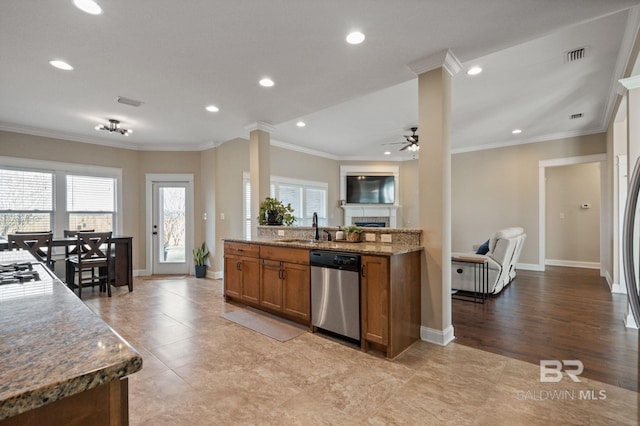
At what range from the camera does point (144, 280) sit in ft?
18.9

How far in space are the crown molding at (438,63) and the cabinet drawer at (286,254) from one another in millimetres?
2121

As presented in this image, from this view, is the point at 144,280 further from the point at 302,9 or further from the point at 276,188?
the point at 302,9

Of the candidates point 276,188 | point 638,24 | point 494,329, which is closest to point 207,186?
point 276,188

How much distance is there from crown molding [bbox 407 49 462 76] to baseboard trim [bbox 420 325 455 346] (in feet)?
8.15

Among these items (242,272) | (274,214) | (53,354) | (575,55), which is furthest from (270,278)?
(575,55)

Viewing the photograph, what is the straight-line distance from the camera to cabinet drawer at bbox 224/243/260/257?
3803 millimetres

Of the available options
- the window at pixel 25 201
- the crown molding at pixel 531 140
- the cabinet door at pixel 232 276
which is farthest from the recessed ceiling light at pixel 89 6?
the crown molding at pixel 531 140

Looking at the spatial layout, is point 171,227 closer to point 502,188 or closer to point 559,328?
point 559,328

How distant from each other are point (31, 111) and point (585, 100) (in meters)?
7.81

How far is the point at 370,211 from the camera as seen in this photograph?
27.4ft

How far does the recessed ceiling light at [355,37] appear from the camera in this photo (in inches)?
97.7

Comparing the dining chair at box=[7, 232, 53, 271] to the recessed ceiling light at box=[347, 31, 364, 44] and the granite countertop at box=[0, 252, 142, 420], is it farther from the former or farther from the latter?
the recessed ceiling light at box=[347, 31, 364, 44]

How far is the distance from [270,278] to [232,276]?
868 mm

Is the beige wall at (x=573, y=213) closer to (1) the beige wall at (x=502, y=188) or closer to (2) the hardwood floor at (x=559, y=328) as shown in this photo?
(1) the beige wall at (x=502, y=188)
